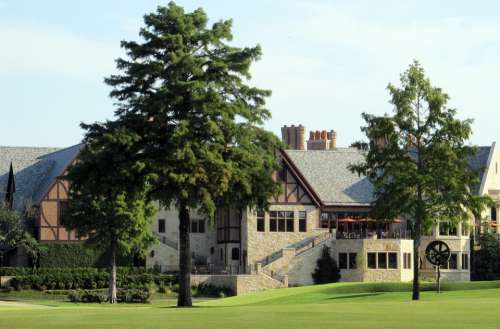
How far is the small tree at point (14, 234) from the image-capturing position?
8550cm

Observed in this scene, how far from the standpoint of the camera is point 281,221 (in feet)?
298

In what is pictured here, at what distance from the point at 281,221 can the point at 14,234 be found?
20.8 m

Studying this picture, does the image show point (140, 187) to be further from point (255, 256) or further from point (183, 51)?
point (255, 256)

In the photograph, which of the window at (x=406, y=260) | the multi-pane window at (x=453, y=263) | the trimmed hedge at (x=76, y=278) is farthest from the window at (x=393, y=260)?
the trimmed hedge at (x=76, y=278)

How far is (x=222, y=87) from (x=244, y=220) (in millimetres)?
36884

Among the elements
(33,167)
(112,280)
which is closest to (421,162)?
(112,280)

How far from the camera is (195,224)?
93.9m

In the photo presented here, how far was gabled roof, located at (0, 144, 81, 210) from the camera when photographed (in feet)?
304

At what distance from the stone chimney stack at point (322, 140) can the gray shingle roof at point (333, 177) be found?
5.53m

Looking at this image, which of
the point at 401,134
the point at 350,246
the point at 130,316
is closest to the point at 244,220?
the point at 350,246

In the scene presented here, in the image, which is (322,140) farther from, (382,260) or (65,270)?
(65,270)

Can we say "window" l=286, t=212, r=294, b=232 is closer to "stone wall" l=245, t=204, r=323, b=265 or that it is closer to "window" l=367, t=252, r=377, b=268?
"stone wall" l=245, t=204, r=323, b=265

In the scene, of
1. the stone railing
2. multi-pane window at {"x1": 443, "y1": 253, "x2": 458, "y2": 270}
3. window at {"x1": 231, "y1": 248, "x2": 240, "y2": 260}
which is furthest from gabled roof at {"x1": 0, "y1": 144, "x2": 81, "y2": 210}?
multi-pane window at {"x1": 443, "y1": 253, "x2": 458, "y2": 270}

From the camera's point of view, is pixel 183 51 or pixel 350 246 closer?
pixel 183 51
